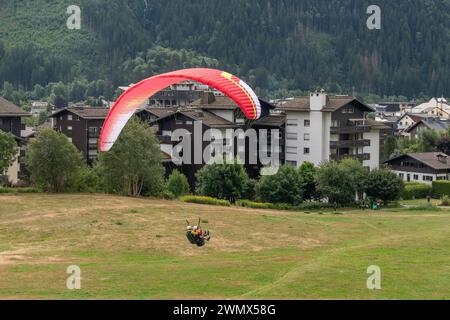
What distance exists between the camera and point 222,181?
64.4 meters

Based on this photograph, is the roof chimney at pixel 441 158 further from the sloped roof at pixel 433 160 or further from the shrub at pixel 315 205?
the shrub at pixel 315 205

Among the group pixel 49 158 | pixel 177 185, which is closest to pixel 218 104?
pixel 177 185

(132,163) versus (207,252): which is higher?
(132,163)

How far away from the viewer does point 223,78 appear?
36531 mm

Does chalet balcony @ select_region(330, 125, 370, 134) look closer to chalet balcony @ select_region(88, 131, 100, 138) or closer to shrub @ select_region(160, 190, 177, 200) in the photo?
chalet balcony @ select_region(88, 131, 100, 138)

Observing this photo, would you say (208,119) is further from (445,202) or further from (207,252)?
(207,252)

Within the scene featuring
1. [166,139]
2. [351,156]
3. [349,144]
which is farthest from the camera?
[351,156]

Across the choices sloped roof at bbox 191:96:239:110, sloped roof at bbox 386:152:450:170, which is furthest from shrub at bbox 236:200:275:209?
sloped roof at bbox 386:152:450:170

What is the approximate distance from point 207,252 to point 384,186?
1164 inches

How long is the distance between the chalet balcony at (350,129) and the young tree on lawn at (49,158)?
3067 centimetres

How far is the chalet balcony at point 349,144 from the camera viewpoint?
80.6 meters

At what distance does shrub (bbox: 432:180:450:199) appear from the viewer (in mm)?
75562
